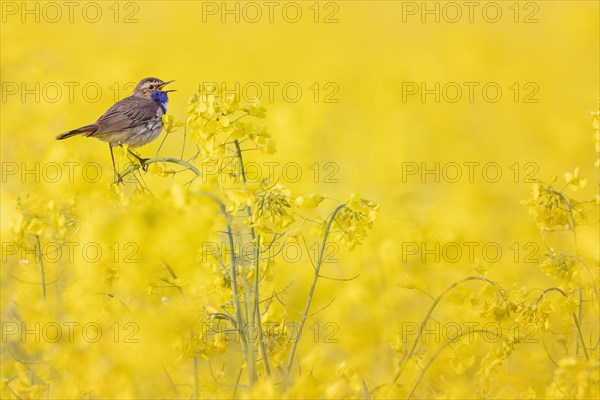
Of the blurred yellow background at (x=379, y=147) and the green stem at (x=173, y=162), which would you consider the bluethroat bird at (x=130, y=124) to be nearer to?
the blurred yellow background at (x=379, y=147)

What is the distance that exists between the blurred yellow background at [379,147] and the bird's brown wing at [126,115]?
22 cm

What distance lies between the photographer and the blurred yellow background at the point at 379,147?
5.59 metres

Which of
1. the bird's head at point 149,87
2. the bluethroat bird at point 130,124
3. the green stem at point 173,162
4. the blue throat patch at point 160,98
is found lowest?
the green stem at point 173,162

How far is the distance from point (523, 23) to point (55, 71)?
19.6m

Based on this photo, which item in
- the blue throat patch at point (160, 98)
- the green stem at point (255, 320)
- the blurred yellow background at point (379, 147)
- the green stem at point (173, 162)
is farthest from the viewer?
the blue throat patch at point (160, 98)

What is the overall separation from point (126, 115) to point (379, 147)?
226 inches

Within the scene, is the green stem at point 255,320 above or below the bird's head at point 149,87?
below

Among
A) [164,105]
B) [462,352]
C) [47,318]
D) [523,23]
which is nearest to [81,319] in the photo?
[47,318]

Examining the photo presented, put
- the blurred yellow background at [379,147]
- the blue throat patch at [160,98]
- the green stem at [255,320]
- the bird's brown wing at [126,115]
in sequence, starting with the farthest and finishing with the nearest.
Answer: the blue throat patch at [160,98] < the bird's brown wing at [126,115] < the blurred yellow background at [379,147] < the green stem at [255,320]

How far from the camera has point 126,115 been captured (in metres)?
5.86

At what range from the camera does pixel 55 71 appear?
31.8 feet

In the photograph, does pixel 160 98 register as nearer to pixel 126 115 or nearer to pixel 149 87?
pixel 149 87

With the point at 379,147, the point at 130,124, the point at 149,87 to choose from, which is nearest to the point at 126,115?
the point at 130,124

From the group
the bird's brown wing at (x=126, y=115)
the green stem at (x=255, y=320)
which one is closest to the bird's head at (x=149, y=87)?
the bird's brown wing at (x=126, y=115)
